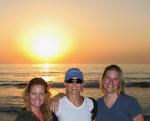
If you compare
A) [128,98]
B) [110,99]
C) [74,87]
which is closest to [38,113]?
[74,87]

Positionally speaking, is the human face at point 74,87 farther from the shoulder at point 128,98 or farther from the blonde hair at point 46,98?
the shoulder at point 128,98

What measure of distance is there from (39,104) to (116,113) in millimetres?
1200

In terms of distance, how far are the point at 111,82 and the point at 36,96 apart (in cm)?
120

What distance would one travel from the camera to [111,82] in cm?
551

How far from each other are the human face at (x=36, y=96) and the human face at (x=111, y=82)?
1052 millimetres

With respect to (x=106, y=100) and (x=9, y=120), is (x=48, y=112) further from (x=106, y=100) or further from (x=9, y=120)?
(x=9, y=120)

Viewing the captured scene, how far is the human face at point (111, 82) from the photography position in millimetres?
5512

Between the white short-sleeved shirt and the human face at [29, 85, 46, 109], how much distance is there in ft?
1.09

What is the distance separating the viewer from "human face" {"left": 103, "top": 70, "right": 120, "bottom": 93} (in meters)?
5.51

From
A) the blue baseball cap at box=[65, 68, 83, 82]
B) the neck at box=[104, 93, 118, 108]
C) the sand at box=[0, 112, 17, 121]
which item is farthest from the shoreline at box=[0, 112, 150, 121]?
the blue baseball cap at box=[65, 68, 83, 82]

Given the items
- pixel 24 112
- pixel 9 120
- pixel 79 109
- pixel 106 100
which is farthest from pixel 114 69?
pixel 9 120

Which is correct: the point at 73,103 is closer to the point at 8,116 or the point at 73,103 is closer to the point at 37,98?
the point at 37,98

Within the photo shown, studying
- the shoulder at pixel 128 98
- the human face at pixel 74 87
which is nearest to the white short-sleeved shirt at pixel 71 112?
the human face at pixel 74 87

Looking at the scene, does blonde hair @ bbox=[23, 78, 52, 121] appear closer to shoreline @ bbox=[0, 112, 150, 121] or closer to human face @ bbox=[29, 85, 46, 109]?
human face @ bbox=[29, 85, 46, 109]
